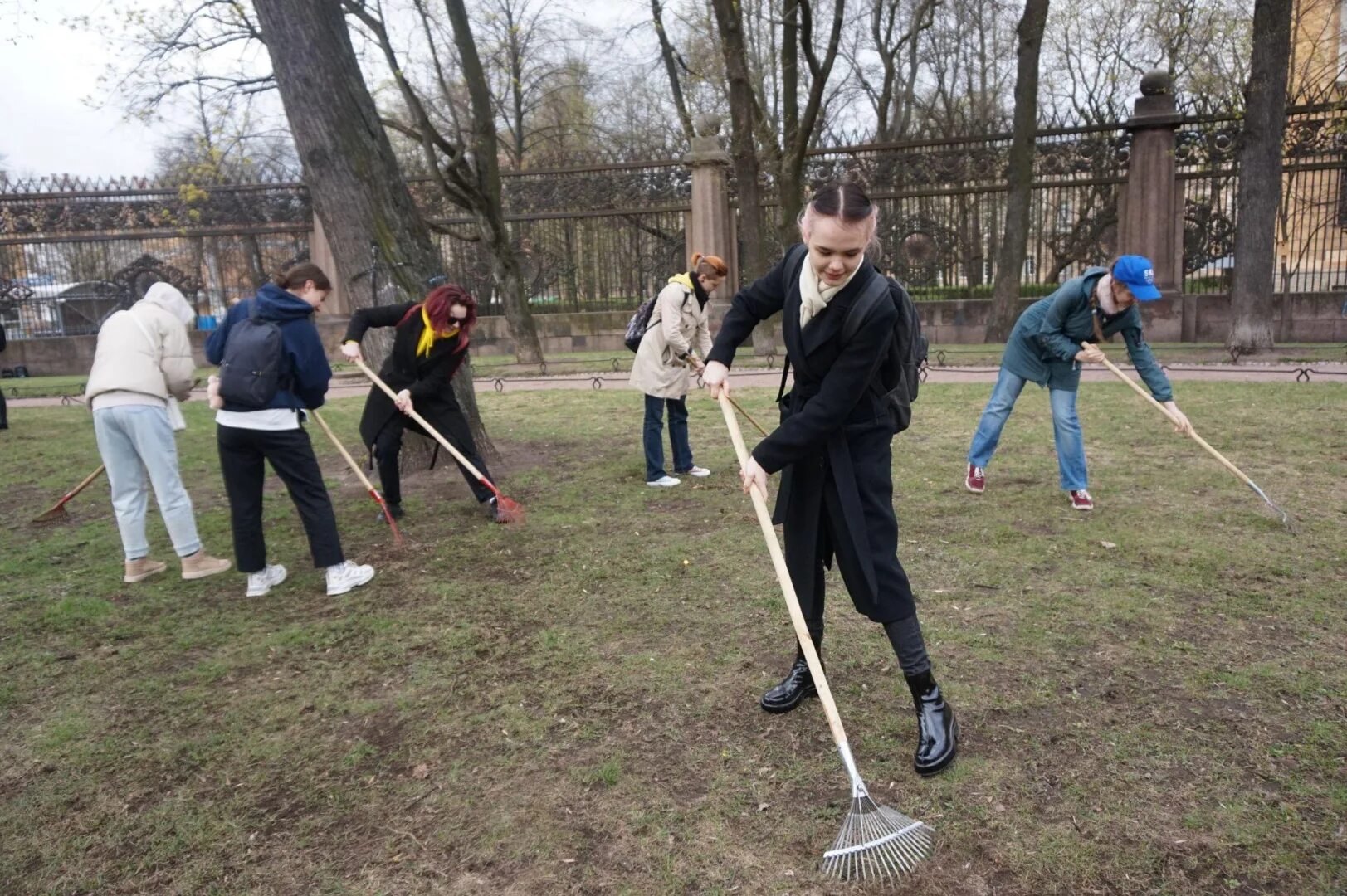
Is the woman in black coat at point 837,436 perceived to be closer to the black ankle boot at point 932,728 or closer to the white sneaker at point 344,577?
the black ankle boot at point 932,728

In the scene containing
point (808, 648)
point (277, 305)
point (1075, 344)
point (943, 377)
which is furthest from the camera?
point (943, 377)

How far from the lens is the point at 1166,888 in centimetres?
246

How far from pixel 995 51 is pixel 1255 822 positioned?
3248 centimetres

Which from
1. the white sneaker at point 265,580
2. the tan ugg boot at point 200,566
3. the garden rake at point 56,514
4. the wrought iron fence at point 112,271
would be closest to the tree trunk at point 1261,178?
the white sneaker at point 265,580

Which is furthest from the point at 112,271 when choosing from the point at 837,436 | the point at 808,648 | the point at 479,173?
the point at 808,648

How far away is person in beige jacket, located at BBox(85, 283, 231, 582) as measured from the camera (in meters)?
4.93

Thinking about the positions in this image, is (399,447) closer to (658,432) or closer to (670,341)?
(658,432)

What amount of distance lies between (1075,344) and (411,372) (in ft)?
13.7

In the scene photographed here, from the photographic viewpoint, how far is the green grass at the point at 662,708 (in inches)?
105

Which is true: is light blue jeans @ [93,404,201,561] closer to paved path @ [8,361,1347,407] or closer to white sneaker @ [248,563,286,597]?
white sneaker @ [248,563,286,597]

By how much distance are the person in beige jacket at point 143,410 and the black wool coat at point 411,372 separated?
1.10 meters

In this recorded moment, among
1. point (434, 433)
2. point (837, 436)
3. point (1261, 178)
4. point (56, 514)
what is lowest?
point (56, 514)

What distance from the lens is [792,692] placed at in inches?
136

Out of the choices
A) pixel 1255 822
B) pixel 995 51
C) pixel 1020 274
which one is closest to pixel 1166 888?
pixel 1255 822
